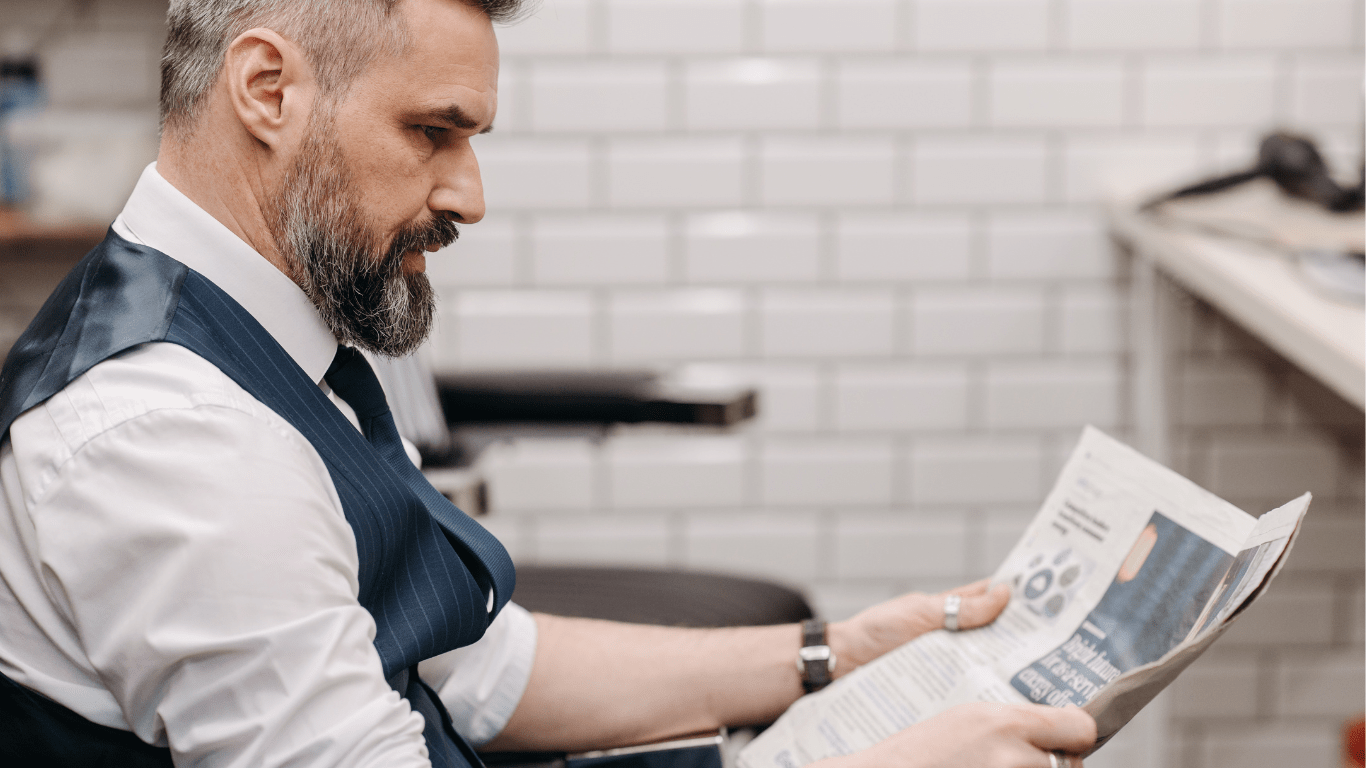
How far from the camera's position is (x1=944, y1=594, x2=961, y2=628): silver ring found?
971mm

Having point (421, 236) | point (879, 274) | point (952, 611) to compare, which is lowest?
point (952, 611)

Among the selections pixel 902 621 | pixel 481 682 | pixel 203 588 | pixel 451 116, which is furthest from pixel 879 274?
pixel 203 588

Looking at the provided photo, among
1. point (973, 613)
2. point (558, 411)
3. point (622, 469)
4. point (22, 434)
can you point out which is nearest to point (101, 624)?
point (22, 434)

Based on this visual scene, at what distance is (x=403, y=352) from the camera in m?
0.88

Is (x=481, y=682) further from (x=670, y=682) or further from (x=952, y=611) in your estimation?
(x=952, y=611)

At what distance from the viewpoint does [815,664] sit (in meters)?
1.05

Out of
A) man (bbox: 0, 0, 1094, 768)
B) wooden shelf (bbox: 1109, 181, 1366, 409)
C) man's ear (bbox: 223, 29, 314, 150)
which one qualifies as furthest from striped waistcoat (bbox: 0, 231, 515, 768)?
wooden shelf (bbox: 1109, 181, 1366, 409)

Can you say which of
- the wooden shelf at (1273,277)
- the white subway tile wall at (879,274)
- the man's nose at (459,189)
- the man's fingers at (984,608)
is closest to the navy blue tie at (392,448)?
the man's nose at (459,189)

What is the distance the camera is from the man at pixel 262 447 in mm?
645

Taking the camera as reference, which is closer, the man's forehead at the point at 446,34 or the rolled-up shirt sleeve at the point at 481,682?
the man's forehead at the point at 446,34

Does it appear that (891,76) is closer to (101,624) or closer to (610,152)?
(610,152)

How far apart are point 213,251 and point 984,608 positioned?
0.66 metres

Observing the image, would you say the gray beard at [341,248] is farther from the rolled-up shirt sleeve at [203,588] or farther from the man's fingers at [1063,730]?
the man's fingers at [1063,730]

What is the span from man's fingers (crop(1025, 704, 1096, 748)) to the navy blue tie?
0.41 m
